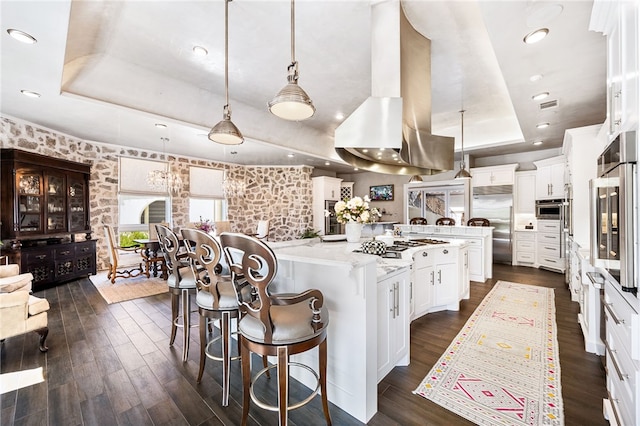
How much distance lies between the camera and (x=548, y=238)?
5688mm

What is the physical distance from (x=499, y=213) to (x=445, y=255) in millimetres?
3888

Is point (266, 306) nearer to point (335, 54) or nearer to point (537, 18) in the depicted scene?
point (537, 18)

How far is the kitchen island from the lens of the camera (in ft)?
5.43

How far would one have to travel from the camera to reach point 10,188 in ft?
12.9

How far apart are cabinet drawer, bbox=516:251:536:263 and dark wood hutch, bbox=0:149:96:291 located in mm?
9051

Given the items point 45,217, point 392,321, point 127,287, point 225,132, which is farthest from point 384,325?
point 45,217

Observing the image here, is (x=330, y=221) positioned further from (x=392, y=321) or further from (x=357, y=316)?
(x=357, y=316)

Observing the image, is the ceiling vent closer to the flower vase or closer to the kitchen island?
the flower vase

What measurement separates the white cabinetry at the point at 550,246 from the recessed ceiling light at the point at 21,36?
8187mm

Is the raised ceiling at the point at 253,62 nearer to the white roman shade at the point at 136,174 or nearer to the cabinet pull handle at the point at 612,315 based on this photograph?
the white roman shade at the point at 136,174

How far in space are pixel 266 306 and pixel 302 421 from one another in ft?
2.89

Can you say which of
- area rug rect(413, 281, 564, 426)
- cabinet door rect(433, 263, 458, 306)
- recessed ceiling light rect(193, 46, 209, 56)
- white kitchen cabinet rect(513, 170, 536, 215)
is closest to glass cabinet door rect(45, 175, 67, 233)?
recessed ceiling light rect(193, 46, 209, 56)

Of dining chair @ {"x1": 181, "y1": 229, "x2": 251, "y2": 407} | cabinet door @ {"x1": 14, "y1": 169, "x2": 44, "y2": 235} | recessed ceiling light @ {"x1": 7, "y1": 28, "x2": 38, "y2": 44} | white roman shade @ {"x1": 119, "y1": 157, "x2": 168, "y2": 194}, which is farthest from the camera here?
white roman shade @ {"x1": 119, "y1": 157, "x2": 168, "y2": 194}

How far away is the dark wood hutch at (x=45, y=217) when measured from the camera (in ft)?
13.0
